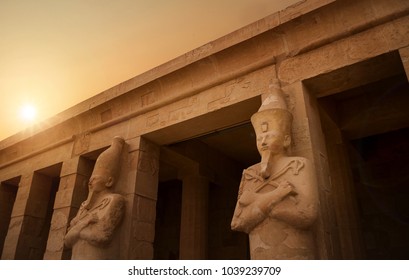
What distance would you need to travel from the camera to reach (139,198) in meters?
4.51

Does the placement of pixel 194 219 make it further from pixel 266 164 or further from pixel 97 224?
pixel 266 164

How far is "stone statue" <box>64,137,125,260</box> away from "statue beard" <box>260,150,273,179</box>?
2.08 m

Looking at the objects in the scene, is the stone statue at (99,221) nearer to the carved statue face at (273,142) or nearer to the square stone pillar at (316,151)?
the carved statue face at (273,142)

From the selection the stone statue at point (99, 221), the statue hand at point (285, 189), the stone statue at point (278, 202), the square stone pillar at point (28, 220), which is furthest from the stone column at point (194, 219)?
the statue hand at point (285, 189)

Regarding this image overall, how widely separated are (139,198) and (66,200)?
1.49 m

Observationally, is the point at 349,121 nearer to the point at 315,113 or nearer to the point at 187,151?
the point at 315,113

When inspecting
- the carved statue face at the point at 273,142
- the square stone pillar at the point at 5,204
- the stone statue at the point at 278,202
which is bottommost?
the stone statue at the point at 278,202

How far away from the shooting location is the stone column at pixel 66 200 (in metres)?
4.91

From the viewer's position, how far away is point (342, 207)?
4266 millimetres

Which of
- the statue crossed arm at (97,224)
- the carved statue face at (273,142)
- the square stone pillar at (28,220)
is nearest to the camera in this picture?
the carved statue face at (273,142)

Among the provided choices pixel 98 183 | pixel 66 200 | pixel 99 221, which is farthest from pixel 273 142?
pixel 66 200

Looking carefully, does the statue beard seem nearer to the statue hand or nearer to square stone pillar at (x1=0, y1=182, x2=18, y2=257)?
the statue hand

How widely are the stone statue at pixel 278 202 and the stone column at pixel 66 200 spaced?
3.16 metres

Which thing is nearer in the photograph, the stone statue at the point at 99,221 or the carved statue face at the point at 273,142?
the carved statue face at the point at 273,142
